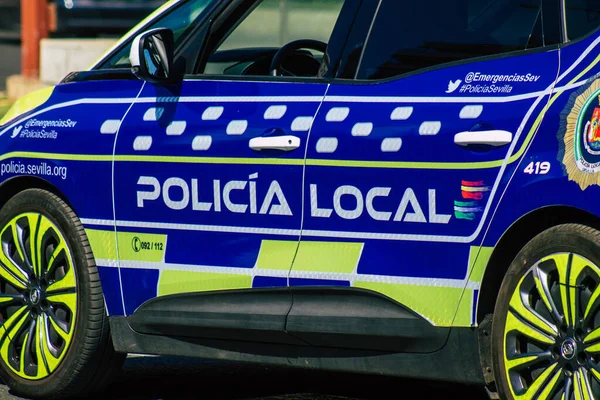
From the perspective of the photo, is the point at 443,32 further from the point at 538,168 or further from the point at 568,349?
the point at 568,349

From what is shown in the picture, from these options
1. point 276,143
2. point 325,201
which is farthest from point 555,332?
point 276,143

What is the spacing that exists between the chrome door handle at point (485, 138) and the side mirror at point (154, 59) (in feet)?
4.75

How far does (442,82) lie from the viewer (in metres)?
4.68

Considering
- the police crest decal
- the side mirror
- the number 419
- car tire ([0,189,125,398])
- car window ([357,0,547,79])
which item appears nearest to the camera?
the police crest decal

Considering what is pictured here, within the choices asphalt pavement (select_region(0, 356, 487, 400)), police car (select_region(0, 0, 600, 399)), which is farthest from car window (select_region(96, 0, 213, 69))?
asphalt pavement (select_region(0, 356, 487, 400))

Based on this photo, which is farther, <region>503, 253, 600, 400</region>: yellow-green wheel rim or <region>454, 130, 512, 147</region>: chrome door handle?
<region>454, 130, 512, 147</region>: chrome door handle

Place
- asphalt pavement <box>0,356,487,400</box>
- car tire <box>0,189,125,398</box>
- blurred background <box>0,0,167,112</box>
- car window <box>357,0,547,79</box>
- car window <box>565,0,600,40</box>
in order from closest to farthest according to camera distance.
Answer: car window <box>565,0,600,40</box> → car window <box>357,0,547,79</box> → car tire <box>0,189,125,398</box> → asphalt pavement <box>0,356,487,400</box> → blurred background <box>0,0,167,112</box>

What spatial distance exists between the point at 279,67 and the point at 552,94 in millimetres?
1553

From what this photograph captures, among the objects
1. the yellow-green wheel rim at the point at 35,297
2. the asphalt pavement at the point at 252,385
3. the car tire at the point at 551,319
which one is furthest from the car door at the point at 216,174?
the car tire at the point at 551,319

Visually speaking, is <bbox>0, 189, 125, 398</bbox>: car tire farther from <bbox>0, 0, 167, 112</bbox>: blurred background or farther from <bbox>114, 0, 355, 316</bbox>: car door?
<bbox>0, 0, 167, 112</bbox>: blurred background

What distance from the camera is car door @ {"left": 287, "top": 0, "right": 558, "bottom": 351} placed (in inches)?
176

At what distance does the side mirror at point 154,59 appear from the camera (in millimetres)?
5480

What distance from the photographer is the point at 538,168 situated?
14.2ft

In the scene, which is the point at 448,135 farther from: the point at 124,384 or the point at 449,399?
the point at 124,384
